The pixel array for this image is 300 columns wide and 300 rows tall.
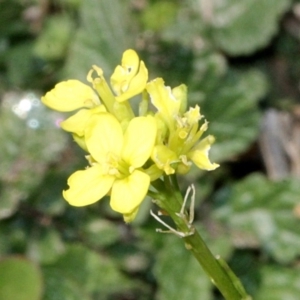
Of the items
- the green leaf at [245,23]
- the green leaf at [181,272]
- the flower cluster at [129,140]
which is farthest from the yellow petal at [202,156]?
the green leaf at [245,23]

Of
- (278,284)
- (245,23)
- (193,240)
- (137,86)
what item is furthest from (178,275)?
(245,23)

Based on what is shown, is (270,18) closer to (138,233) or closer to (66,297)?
(138,233)

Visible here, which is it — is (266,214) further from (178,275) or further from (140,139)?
(140,139)

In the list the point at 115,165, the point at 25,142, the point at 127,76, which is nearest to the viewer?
the point at 115,165

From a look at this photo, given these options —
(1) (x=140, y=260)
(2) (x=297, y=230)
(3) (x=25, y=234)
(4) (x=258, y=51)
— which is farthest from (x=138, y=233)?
(4) (x=258, y=51)

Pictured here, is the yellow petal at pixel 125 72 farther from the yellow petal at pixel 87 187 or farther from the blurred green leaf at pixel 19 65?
the blurred green leaf at pixel 19 65

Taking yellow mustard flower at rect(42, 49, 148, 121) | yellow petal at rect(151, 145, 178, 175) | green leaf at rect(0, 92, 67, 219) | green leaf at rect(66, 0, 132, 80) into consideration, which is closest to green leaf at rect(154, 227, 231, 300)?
green leaf at rect(0, 92, 67, 219)

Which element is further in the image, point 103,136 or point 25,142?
point 25,142
